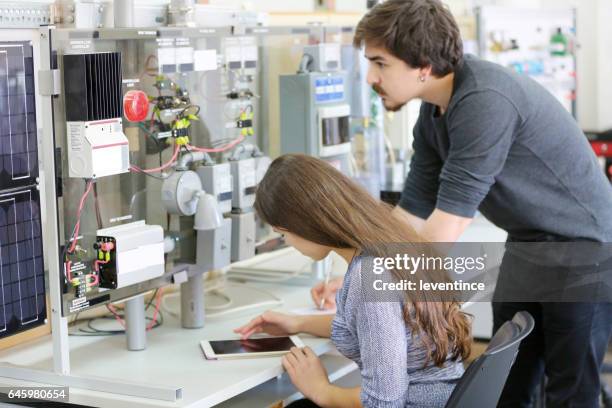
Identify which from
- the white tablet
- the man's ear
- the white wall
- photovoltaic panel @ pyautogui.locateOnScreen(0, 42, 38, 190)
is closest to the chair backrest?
the white tablet

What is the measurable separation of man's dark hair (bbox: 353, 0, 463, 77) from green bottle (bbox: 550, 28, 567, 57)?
2.92 m

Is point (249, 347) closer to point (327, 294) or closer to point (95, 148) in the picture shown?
point (327, 294)

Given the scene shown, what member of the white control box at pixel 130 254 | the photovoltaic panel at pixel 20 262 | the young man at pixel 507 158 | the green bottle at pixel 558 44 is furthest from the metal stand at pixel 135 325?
the green bottle at pixel 558 44

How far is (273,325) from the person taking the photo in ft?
7.60

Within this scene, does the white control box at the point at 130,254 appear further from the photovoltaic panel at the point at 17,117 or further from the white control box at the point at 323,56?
the white control box at the point at 323,56

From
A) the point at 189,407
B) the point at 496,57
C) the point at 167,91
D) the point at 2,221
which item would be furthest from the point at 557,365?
the point at 496,57

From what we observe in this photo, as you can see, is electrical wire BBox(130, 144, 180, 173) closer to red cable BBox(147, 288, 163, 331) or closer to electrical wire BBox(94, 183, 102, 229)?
electrical wire BBox(94, 183, 102, 229)

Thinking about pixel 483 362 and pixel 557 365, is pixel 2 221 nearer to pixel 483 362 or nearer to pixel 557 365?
pixel 483 362

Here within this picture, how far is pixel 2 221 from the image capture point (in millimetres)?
1981

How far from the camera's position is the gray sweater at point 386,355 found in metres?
1.81

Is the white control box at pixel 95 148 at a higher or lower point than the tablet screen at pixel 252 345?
higher

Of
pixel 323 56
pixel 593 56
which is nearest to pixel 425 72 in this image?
pixel 323 56

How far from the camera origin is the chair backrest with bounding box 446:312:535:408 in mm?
1681

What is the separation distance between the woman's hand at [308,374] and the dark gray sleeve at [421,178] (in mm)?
648
